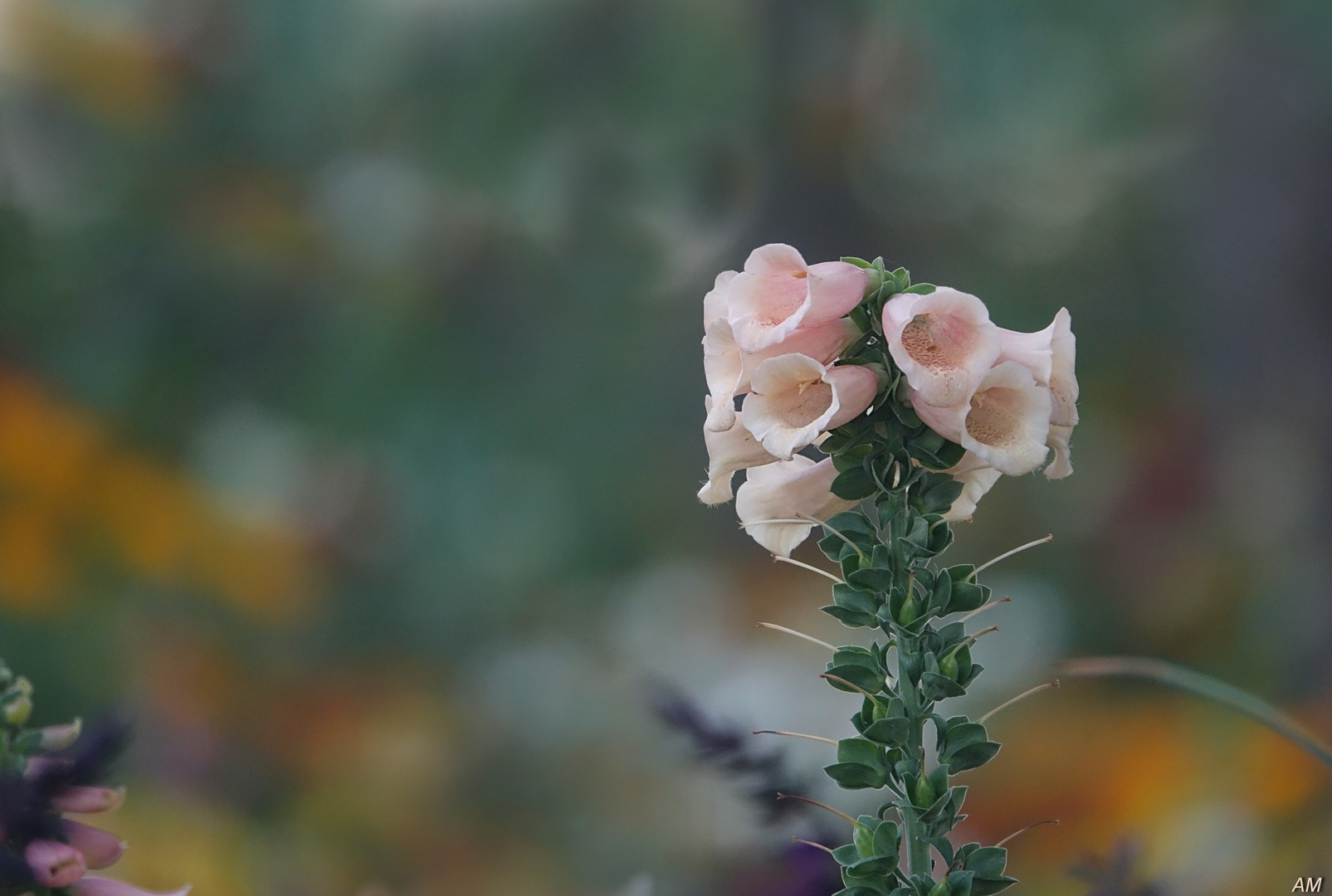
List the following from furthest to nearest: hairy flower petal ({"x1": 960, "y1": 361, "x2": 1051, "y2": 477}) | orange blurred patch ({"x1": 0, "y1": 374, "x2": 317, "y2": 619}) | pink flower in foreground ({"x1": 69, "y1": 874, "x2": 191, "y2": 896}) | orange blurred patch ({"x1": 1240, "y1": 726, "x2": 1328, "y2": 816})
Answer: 1. orange blurred patch ({"x1": 0, "y1": 374, "x2": 317, "y2": 619})
2. orange blurred patch ({"x1": 1240, "y1": 726, "x2": 1328, "y2": 816})
3. pink flower in foreground ({"x1": 69, "y1": 874, "x2": 191, "y2": 896})
4. hairy flower petal ({"x1": 960, "y1": 361, "x2": 1051, "y2": 477})

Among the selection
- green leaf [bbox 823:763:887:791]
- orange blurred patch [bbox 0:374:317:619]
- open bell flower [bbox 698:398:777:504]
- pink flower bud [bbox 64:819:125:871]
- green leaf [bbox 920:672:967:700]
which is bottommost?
pink flower bud [bbox 64:819:125:871]

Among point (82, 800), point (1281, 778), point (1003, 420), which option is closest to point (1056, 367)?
point (1003, 420)

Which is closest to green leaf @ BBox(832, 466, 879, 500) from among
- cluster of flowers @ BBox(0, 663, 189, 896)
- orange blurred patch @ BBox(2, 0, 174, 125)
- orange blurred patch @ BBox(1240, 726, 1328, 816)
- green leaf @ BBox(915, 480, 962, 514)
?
green leaf @ BBox(915, 480, 962, 514)

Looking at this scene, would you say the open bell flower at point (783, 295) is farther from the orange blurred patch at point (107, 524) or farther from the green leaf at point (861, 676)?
the orange blurred patch at point (107, 524)

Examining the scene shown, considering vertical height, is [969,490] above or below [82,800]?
above

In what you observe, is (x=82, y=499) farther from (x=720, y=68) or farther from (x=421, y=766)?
(x=720, y=68)

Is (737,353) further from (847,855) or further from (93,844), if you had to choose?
(93,844)

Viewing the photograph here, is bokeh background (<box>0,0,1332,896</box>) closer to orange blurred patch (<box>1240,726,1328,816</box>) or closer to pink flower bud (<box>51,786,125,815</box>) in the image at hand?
orange blurred patch (<box>1240,726,1328,816</box>)

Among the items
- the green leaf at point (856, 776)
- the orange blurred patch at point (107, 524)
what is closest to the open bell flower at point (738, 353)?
the green leaf at point (856, 776)
